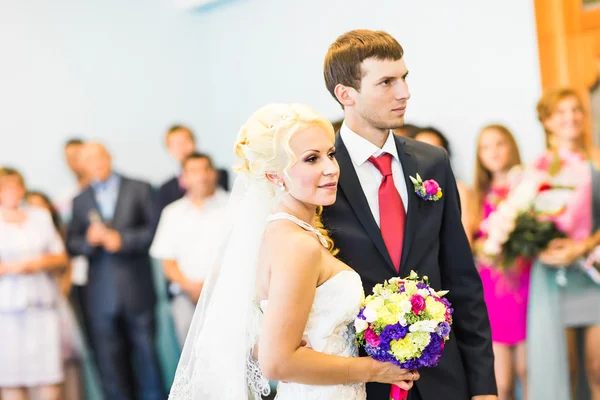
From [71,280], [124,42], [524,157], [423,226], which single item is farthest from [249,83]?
[423,226]

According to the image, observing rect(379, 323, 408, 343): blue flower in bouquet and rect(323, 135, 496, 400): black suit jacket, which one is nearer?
rect(379, 323, 408, 343): blue flower in bouquet

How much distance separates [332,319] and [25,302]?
417 cm

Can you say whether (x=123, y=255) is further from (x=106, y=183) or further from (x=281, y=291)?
(x=281, y=291)

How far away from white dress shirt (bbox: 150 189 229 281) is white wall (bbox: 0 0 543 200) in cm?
122

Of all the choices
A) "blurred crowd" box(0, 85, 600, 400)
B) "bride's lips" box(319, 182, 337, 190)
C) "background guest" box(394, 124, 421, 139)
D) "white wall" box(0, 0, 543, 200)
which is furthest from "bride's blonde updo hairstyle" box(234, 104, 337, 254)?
"blurred crowd" box(0, 85, 600, 400)

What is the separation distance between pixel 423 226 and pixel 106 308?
163 inches

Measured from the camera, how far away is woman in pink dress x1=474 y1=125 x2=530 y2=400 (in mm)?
4359

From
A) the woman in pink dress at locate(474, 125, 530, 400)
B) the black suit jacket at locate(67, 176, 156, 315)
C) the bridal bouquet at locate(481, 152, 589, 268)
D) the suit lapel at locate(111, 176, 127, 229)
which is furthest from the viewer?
the suit lapel at locate(111, 176, 127, 229)

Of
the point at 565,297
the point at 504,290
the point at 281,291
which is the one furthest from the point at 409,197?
the point at 504,290

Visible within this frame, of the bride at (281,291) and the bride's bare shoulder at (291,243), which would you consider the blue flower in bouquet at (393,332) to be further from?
the bride's bare shoulder at (291,243)

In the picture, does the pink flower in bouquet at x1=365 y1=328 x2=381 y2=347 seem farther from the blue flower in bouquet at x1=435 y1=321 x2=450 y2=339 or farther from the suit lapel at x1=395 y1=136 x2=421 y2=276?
the suit lapel at x1=395 y1=136 x2=421 y2=276

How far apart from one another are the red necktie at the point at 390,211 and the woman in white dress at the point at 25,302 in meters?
4.07

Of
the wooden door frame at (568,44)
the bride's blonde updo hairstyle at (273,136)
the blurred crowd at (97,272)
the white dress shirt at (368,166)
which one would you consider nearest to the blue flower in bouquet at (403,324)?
the white dress shirt at (368,166)

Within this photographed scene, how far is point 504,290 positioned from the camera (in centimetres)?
441
